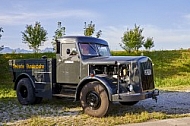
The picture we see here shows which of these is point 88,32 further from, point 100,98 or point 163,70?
point 100,98

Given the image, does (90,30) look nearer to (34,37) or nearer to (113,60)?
(34,37)

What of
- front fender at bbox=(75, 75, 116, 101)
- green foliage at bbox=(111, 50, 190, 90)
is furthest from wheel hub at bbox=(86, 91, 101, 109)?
green foliage at bbox=(111, 50, 190, 90)

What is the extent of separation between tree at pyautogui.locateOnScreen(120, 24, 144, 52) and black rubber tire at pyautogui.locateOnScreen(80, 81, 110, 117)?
1074 inches

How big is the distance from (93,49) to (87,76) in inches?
47.2

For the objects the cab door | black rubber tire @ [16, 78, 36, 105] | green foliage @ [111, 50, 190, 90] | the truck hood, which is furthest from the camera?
green foliage @ [111, 50, 190, 90]

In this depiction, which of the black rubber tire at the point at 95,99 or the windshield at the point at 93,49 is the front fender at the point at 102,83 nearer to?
the black rubber tire at the point at 95,99

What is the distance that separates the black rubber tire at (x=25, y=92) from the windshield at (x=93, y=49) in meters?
2.39

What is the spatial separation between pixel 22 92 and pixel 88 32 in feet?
66.2

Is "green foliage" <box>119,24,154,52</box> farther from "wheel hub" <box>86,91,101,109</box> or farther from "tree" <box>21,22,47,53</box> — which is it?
"wheel hub" <box>86,91,101,109</box>

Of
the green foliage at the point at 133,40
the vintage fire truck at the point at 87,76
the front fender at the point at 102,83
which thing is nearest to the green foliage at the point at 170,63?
the green foliage at the point at 133,40

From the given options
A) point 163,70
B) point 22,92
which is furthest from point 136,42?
point 22,92

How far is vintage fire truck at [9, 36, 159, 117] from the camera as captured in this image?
8.12 metres

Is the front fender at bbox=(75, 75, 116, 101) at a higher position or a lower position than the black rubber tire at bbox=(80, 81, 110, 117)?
higher

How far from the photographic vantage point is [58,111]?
9.05 m
